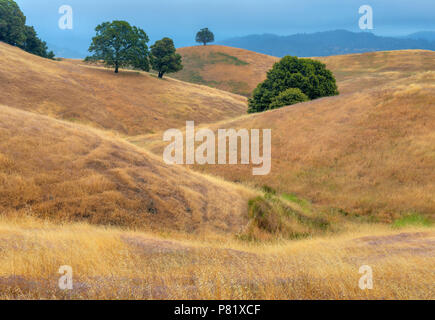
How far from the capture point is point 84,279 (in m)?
4.95

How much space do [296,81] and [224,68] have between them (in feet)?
203

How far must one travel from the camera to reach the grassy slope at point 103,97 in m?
37.8

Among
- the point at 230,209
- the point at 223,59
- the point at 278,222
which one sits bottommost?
the point at 278,222

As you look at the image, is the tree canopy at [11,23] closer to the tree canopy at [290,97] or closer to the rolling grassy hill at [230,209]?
the rolling grassy hill at [230,209]

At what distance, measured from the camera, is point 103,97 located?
46094 millimetres

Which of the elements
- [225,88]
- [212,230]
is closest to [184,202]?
[212,230]

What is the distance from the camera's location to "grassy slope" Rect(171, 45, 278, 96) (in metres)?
89.4

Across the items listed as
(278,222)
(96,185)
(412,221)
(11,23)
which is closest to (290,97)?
(412,221)

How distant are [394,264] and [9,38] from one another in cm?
7035

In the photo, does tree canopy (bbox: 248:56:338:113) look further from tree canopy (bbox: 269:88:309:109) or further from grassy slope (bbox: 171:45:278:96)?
grassy slope (bbox: 171:45:278:96)

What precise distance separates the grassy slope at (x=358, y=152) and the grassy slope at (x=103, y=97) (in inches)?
544

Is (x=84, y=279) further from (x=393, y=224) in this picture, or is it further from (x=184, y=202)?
(x=393, y=224)

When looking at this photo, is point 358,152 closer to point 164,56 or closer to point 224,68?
point 164,56

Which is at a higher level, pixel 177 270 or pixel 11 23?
pixel 11 23
